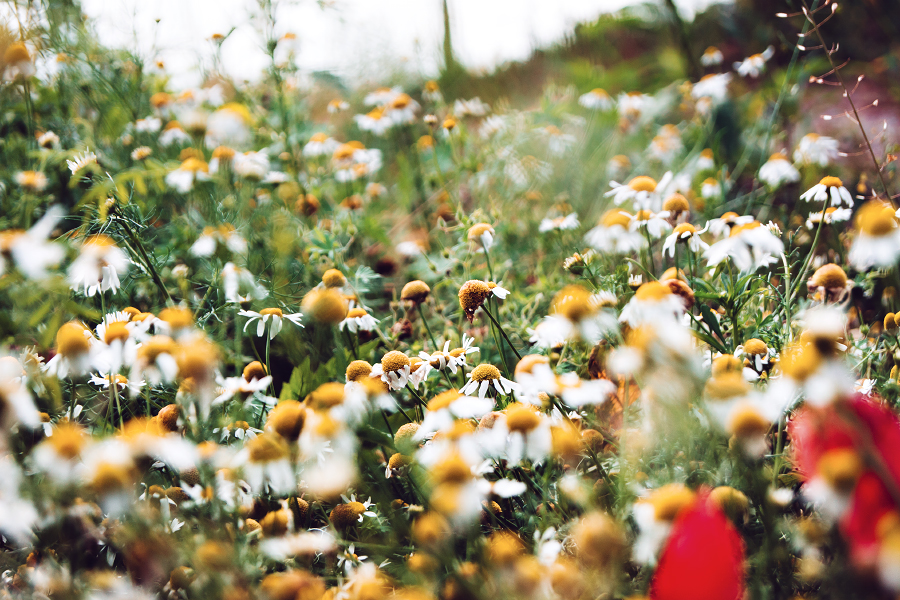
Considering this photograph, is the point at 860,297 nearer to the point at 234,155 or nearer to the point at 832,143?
the point at 832,143

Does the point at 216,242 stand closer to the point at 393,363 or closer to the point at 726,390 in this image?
the point at 393,363

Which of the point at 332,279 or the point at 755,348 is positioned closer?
the point at 755,348

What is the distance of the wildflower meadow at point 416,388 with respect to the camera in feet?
2.00

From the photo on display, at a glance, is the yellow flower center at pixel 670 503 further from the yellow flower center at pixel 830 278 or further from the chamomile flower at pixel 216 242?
the chamomile flower at pixel 216 242

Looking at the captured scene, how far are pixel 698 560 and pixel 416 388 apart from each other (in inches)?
31.7

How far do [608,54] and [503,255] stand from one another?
345 cm

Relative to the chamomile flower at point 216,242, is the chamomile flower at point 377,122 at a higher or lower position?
higher

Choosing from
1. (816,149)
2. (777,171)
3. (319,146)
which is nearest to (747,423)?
(777,171)

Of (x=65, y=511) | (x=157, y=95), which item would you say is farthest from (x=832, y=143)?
(x=157, y=95)

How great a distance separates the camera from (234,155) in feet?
5.93

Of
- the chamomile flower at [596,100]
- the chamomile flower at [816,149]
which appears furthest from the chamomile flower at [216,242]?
the chamomile flower at [596,100]

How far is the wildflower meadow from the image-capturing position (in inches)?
24.0

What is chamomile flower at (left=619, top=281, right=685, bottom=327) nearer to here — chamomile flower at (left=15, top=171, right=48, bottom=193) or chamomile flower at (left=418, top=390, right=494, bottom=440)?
chamomile flower at (left=418, top=390, right=494, bottom=440)

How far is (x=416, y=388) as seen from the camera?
1.27 metres
